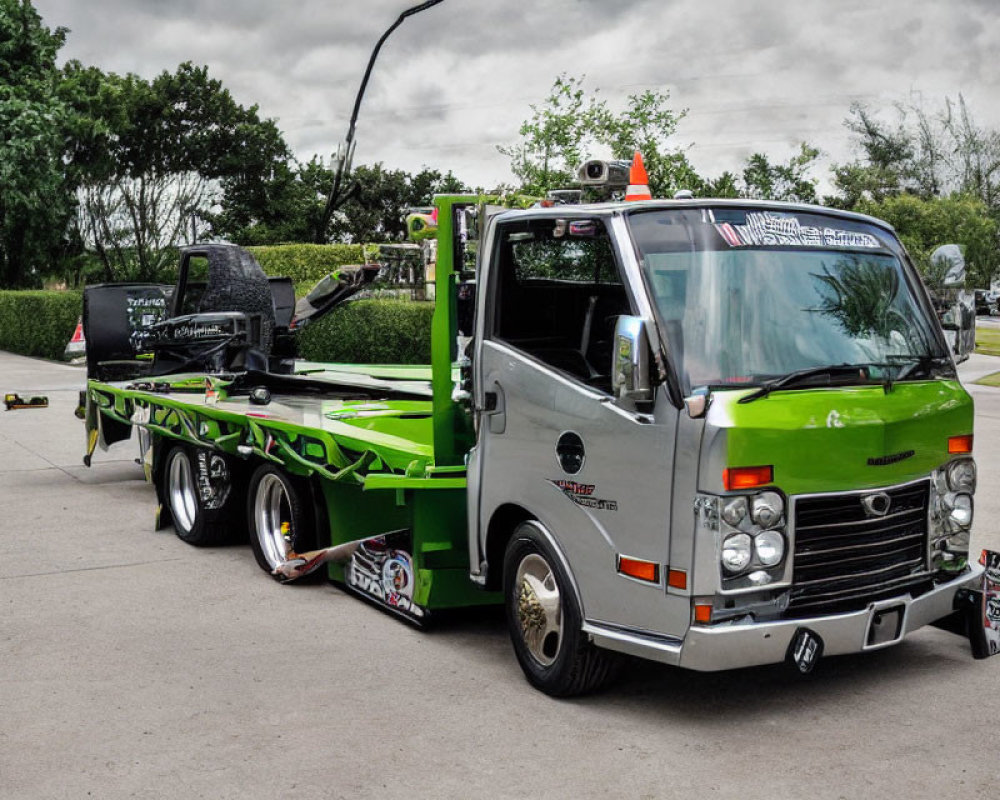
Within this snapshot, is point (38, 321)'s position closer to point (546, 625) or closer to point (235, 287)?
point (235, 287)

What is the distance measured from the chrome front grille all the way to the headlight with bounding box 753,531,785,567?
0.09m

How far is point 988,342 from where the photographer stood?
129ft

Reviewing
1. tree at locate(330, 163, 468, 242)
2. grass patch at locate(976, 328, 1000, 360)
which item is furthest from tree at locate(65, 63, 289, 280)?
grass patch at locate(976, 328, 1000, 360)

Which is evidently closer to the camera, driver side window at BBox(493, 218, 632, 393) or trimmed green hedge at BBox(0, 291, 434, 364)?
driver side window at BBox(493, 218, 632, 393)

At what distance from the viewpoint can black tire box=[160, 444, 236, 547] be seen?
852 cm

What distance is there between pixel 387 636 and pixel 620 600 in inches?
74.7

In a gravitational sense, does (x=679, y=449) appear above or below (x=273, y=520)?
above

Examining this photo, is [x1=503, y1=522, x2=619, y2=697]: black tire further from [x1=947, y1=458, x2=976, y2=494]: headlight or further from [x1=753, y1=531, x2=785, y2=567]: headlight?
[x1=947, y1=458, x2=976, y2=494]: headlight

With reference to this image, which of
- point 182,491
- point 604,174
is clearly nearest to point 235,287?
point 182,491

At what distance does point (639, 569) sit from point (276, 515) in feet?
11.8

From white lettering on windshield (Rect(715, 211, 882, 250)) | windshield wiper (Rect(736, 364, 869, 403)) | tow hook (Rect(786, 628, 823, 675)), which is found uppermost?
white lettering on windshield (Rect(715, 211, 882, 250))

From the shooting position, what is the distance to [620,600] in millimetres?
4906

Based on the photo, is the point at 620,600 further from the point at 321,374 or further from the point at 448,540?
the point at 321,374

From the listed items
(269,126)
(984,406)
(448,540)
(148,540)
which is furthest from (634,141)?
(269,126)
